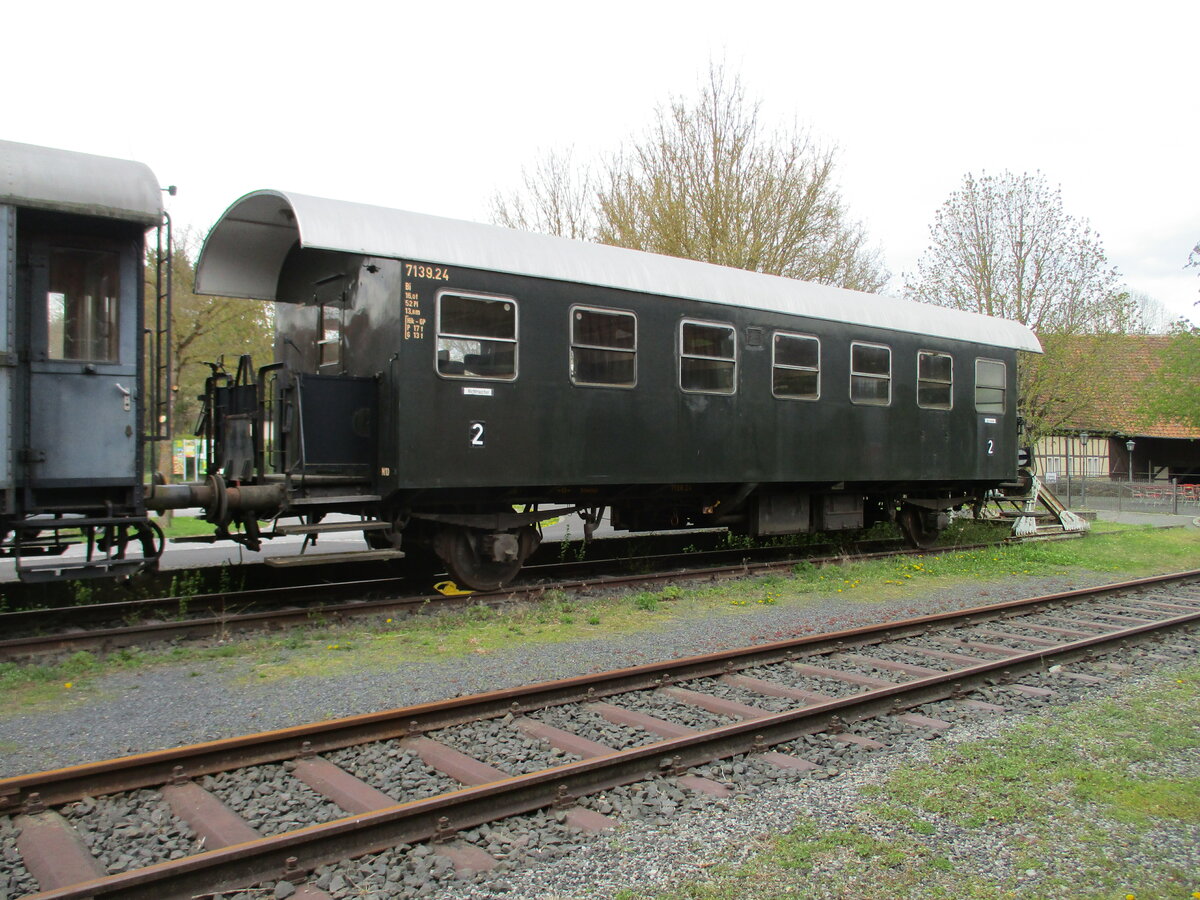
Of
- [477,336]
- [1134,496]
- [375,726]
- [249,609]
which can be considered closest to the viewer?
[375,726]

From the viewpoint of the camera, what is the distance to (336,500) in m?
8.23

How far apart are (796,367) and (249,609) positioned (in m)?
7.06

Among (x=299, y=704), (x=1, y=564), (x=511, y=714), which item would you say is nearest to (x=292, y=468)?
(x=299, y=704)

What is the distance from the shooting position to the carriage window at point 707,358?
10328 millimetres

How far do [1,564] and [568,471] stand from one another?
24.8 ft

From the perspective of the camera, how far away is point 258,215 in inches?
363

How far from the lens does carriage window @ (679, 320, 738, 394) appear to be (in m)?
10.3

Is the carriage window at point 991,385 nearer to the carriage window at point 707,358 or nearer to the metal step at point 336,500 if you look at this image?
the carriage window at point 707,358

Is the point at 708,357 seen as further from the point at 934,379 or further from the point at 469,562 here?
the point at 934,379

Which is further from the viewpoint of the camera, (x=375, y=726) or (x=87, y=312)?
(x=87, y=312)

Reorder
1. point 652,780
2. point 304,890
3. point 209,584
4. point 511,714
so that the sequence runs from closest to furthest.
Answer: point 304,890 < point 652,780 < point 511,714 < point 209,584

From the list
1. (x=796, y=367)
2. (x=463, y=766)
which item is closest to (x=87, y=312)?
(x=463, y=766)

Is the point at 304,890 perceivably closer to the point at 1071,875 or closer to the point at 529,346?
the point at 1071,875

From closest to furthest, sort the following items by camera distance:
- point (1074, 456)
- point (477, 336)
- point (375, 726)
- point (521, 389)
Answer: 1. point (375, 726)
2. point (477, 336)
3. point (521, 389)
4. point (1074, 456)
